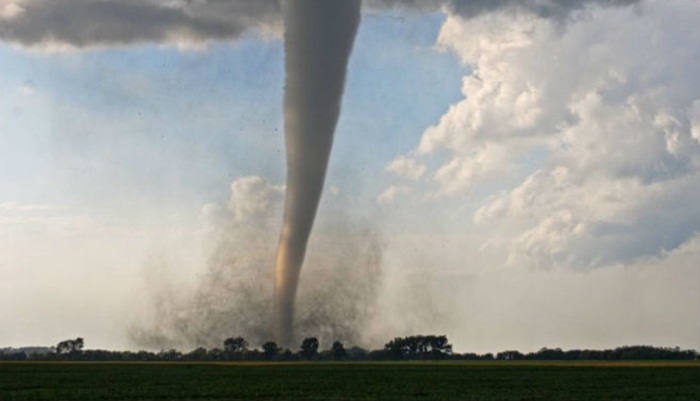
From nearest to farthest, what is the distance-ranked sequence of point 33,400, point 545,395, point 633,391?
point 33,400, point 545,395, point 633,391

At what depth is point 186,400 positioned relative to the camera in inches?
1858

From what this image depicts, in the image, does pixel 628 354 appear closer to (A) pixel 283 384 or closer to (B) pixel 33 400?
(A) pixel 283 384

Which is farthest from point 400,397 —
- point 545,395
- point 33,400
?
point 33,400

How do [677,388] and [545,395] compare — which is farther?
[677,388]

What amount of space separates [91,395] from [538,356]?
6118 inches

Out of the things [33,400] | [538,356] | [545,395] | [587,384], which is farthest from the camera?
[538,356]

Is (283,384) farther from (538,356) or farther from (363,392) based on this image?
(538,356)

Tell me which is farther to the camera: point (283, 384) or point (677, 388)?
point (283, 384)

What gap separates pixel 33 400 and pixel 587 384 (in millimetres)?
36656

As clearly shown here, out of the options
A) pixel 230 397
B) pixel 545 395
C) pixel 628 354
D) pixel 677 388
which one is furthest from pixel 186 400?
pixel 628 354

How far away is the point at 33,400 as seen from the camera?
4584cm

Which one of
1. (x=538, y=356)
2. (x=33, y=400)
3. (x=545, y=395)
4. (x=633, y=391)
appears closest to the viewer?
(x=33, y=400)

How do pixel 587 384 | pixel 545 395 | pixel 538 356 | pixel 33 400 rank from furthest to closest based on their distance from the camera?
pixel 538 356, pixel 587 384, pixel 545 395, pixel 33 400

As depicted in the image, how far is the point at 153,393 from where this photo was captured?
5219cm
